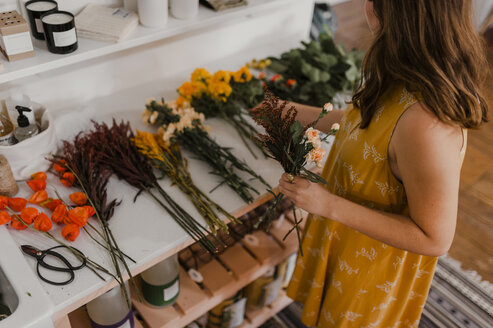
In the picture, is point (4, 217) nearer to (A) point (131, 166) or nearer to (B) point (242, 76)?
(A) point (131, 166)

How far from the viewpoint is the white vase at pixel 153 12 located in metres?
1.34

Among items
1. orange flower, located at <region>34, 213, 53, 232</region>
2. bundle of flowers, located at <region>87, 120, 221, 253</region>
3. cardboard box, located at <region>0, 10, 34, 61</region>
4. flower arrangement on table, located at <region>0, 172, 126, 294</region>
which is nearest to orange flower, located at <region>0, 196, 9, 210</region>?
flower arrangement on table, located at <region>0, 172, 126, 294</region>

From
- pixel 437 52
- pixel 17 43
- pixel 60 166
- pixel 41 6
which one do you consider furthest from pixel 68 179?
pixel 437 52

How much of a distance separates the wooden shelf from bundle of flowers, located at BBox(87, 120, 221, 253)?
388mm

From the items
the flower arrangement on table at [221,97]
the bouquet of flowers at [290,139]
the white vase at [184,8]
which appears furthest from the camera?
the flower arrangement on table at [221,97]

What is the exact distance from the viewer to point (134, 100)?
5.45 ft

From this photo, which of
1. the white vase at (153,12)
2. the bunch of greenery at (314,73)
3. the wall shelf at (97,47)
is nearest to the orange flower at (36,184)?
the wall shelf at (97,47)

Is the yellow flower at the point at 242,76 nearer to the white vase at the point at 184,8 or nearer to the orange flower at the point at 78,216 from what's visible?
the white vase at the point at 184,8

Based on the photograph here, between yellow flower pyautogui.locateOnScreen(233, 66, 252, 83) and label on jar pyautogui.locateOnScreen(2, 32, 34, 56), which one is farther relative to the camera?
yellow flower pyautogui.locateOnScreen(233, 66, 252, 83)

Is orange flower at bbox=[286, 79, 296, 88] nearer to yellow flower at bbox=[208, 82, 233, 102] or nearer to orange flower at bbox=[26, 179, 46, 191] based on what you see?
yellow flower at bbox=[208, 82, 233, 102]

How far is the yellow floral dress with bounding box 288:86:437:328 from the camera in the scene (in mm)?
1046

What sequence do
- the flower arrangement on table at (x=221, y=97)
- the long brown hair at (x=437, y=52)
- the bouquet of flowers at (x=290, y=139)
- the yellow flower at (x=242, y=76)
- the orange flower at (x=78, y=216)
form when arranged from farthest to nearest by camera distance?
the yellow flower at (x=242, y=76) → the flower arrangement on table at (x=221, y=97) → the orange flower at (x=78, y=216) → the bouquet of flowers at (x=290, y=139) → the long brown hair at (x=437, y=52)

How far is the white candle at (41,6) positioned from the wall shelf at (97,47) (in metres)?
0.10

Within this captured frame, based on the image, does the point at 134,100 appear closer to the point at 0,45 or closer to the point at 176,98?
the point at 176,98
